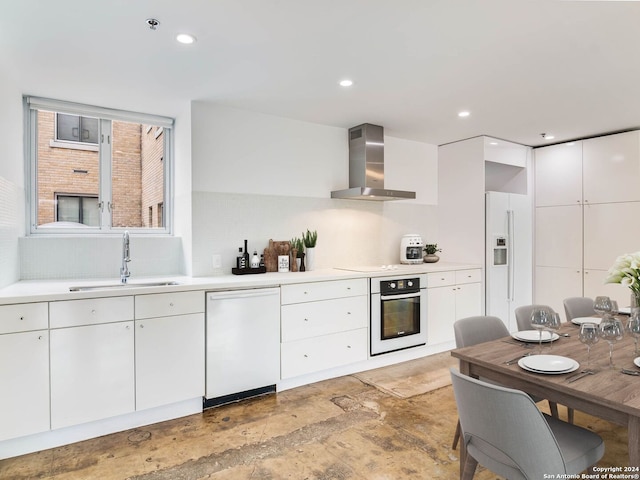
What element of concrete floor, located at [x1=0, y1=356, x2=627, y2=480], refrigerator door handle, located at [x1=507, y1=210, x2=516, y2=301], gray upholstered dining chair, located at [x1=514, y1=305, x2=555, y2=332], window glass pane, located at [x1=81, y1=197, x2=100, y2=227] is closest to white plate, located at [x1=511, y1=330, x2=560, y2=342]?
gray upholstered dining chair, located at [x1=514, y1=305, x2=555, y2=332]

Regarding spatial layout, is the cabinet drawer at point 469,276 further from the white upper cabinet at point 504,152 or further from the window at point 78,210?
the window at point 78,210

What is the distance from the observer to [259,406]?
2871 millimetres

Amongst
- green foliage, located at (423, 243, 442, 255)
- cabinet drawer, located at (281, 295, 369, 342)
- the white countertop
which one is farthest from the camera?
green foliage, located at (423, 243, 442, 255)

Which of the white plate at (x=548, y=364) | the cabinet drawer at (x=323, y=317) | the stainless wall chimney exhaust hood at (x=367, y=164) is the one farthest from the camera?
the stainless wall chimney exhaust hood at (x=367, y=164)

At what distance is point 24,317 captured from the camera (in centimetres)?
220

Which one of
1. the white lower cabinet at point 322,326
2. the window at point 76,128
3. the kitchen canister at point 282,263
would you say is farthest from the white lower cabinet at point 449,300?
the window at point 76,128

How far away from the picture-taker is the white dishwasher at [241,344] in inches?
110

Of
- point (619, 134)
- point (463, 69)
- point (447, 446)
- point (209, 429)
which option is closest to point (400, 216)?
point (463, 69)

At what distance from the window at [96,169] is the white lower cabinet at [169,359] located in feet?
4.23

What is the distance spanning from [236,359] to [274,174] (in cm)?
177

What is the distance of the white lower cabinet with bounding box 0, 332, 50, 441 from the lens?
7.09ft

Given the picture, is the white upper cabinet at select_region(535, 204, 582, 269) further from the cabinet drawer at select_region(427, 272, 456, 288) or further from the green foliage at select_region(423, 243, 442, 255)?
the cabinet drawer at select_region(427, 272, 456, 288)

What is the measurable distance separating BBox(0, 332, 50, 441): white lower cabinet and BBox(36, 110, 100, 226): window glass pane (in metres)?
1.34

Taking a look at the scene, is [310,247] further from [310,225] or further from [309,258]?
[310,225]
